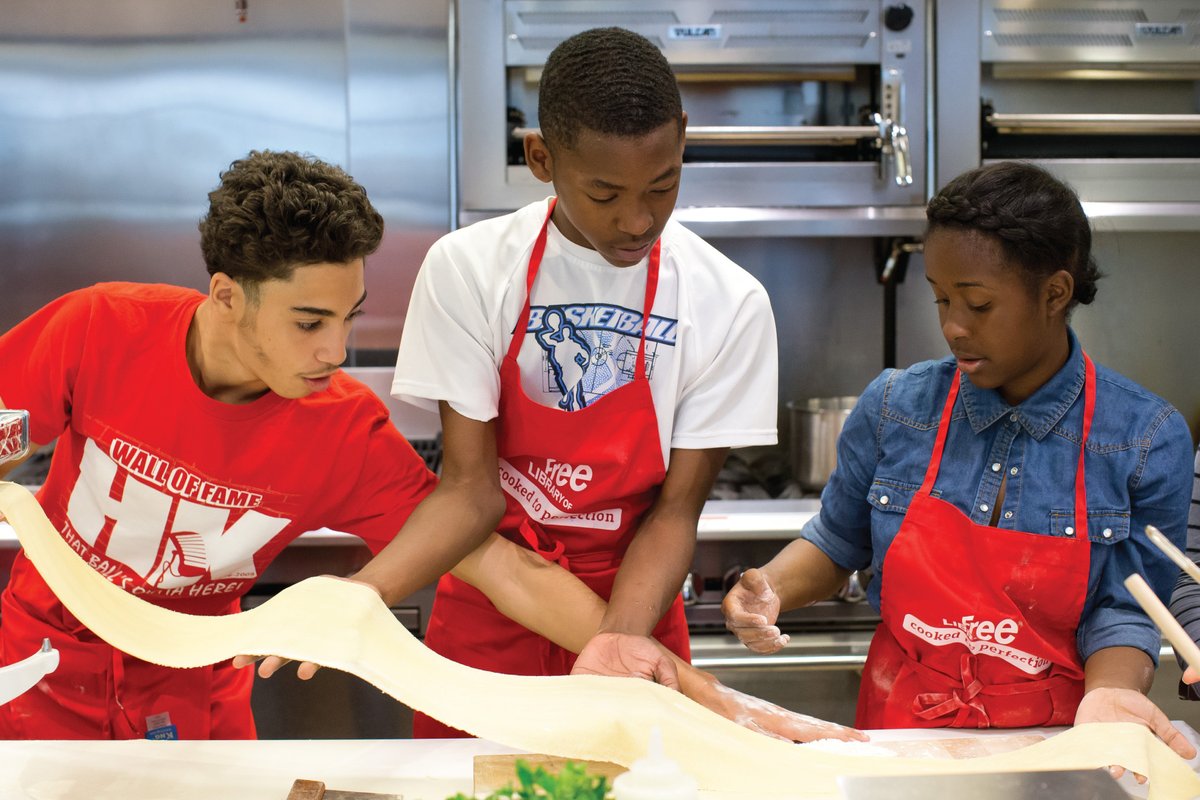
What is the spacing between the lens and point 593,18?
2.64 metres

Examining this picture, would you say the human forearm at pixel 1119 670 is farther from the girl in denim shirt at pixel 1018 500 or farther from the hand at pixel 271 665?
the hand at pixel 271 665

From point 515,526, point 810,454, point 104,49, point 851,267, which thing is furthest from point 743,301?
point 104,49

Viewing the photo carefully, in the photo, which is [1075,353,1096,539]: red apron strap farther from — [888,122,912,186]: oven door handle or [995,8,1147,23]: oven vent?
[995,8,1147,23]: oven vent

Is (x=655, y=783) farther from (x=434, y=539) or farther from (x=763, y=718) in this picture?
(x=434, y=539)

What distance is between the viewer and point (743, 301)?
1.52 m

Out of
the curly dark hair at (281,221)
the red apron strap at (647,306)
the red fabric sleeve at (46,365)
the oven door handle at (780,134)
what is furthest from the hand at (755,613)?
the oven door handle at (780,134)

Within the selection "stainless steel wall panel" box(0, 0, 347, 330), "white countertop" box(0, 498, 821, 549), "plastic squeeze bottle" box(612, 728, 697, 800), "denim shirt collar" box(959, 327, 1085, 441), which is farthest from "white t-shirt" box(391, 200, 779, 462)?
"stainless steel wall panel" box(0, 0, 347, 330)

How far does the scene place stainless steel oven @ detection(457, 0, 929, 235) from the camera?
2.62 meters

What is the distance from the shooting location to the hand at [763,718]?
129 cm

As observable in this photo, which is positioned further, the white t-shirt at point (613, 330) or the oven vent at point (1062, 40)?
the oven vent at point (1062, 40)

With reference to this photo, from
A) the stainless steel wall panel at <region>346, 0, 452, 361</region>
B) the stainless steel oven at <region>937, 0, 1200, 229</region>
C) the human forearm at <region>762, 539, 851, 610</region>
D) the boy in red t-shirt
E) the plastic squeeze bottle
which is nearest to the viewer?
the plastic squeeze bottle

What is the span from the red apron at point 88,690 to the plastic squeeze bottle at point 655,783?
0.90 meters

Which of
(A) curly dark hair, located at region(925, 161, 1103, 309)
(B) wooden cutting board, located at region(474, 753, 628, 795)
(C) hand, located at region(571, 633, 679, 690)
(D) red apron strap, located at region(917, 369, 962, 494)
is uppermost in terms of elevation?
(A) curly dark hair, located at region(925, 161, 1103, 309)

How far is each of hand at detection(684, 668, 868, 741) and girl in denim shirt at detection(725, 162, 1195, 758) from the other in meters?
0.14
